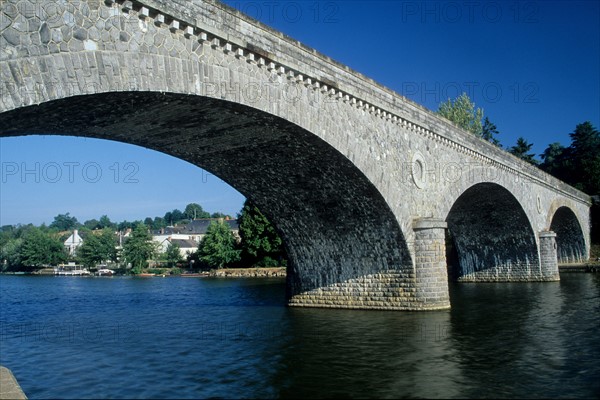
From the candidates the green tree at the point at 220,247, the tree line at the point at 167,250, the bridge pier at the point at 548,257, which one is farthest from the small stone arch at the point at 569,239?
the green tree at the point at 220,247

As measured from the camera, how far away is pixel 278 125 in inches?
604

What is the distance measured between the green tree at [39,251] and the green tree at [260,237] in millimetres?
51680

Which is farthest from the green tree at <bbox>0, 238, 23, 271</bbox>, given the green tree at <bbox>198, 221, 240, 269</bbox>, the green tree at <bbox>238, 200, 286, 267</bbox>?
the green tree at <bbox>238, 200, 286, 267</bbox>

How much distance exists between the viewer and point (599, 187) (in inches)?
2362

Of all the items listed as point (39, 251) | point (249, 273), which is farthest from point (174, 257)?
point (249, 273)

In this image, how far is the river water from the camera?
10719 mm

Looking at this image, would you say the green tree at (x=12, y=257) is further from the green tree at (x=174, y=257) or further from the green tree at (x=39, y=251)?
the green tree at (x=174, y=257)

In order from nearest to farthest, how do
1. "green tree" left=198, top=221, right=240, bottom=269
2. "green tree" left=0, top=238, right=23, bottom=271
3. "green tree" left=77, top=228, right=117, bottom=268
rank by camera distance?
"green tree" left=198, top=221, right=240, bottom=269, "green tree" left=77, top=228, right=117, bottom=268, "green tree" left=0, top=238, right=23, bottom=271

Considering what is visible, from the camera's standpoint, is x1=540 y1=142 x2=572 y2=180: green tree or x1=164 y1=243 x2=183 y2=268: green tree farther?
x1=164 y1=243 x2=183 y2=268: green tree

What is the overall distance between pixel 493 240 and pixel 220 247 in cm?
3817

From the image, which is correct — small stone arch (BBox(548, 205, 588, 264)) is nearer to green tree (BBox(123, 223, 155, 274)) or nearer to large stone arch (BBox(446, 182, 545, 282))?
large stone arch (BBox(446, 182, 545, 282))

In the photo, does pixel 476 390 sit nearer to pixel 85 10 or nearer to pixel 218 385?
pixel 218 385

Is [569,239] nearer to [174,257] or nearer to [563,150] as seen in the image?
[563,150]

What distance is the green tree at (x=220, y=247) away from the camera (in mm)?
66875
